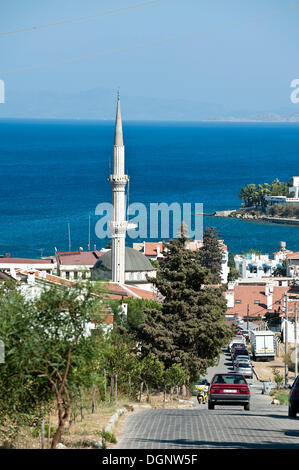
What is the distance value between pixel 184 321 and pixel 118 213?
26.4 meters

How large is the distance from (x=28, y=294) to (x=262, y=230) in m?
110

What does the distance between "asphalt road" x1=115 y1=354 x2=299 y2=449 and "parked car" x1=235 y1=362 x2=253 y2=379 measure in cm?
1783

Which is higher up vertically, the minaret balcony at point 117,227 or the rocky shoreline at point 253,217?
the rocky shoreline at point 253,217

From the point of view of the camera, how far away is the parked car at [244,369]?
112 ft

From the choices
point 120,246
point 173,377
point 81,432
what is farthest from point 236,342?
point 81,432

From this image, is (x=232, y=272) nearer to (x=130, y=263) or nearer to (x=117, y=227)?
(x=130, y=263)

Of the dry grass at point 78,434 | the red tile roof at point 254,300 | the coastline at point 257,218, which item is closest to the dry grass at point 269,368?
the red tile roof at point 254,300

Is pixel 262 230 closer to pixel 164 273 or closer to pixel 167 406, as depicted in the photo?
pixel 164 273

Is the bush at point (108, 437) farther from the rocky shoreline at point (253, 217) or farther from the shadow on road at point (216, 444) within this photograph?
the rocky shoreline at point (253, 217)

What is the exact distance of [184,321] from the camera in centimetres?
2970

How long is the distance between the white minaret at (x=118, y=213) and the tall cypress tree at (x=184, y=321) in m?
23.9

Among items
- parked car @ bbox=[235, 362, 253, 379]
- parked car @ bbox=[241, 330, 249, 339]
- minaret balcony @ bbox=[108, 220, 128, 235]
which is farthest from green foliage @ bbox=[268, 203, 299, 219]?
parked car @ bbox=[235, 362, 253, 379]

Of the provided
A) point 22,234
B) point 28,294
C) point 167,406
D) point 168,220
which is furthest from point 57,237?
point 28,294

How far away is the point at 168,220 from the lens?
117938 millimetres
